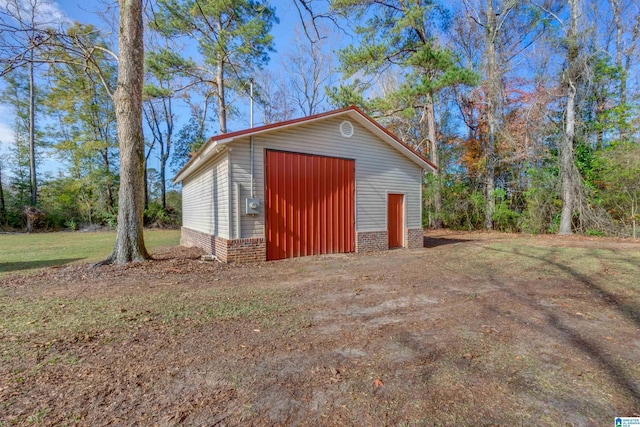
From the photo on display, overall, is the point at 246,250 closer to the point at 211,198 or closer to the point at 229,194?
the point at 229,194

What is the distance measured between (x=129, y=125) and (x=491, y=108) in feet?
53.6

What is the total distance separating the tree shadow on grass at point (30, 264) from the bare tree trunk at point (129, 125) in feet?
6.51

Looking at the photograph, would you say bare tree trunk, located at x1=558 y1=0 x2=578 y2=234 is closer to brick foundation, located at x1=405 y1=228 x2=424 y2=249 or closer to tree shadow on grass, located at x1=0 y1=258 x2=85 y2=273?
brick foundation, located at x1=405 y1=228 x2=424 y2=249

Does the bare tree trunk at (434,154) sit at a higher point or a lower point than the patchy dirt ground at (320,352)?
higher

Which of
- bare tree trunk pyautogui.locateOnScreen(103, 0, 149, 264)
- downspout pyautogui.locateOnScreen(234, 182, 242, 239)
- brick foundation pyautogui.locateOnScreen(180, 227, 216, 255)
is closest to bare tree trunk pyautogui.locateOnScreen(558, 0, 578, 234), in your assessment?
downspout pyautogui.locateOnScreen(234, 182, 242, 239)

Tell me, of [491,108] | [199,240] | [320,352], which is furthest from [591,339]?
[491,108]

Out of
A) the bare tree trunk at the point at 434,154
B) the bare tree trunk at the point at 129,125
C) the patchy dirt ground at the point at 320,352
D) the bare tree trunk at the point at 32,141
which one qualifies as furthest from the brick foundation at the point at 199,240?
the bare tree trunk at the point at 32,141

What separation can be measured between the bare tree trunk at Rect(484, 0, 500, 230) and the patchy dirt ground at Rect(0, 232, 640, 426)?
10218mm

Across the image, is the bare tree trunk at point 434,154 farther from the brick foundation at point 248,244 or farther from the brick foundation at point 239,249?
the brick foundation at point 239,249

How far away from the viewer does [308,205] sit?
812 cm

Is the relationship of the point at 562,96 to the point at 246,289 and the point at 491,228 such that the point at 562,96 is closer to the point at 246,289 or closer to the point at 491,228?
the point at 491,228

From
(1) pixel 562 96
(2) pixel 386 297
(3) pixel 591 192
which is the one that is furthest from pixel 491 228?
(2) pixel 386 297

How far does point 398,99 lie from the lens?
13.3 meters

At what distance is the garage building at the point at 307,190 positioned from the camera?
280 inches
